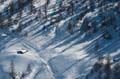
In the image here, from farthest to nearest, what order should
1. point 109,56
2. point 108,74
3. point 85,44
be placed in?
point 85,44, point 109,56, point 108,74

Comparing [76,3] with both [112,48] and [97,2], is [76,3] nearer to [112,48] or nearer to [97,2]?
[97,2]

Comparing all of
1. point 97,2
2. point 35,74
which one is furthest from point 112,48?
point 97,2

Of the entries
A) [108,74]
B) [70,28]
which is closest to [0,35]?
[70,28]

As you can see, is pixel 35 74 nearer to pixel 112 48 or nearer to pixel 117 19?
pixel 112 48

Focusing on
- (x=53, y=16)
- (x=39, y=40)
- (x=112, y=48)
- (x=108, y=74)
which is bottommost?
(x=108, y=74)

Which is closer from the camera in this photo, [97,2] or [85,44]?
[85,44]

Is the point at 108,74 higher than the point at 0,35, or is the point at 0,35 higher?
the point at 0,35

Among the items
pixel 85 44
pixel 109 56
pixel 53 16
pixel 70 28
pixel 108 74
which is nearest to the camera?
pixel 108 74

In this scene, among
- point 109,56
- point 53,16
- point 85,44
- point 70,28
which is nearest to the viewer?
point 109,56

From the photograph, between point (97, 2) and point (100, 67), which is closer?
point (100, 67)
